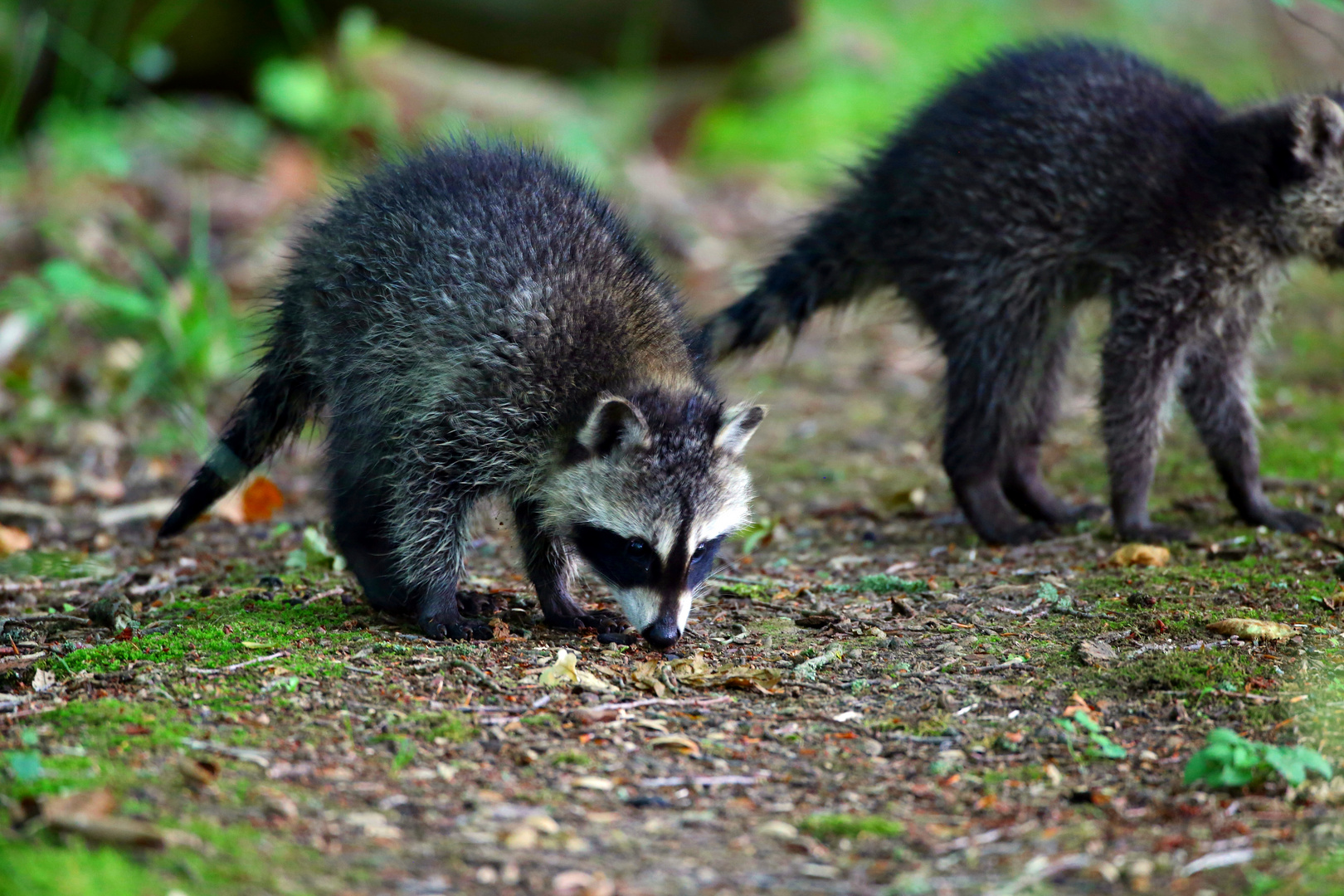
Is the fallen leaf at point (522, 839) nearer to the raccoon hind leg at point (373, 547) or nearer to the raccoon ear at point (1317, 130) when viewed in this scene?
the raccoon hind leg at point (373, 547)

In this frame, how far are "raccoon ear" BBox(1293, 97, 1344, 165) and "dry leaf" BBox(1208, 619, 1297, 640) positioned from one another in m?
2.48

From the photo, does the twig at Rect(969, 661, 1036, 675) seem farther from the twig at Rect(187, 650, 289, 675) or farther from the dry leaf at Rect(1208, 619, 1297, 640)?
the twig at Rect(187, 650, 289, 675)

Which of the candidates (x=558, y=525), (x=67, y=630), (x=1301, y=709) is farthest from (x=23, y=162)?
(x=1301, y=709)

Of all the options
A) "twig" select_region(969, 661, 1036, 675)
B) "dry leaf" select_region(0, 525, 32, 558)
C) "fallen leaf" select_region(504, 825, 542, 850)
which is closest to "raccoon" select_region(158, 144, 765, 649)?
"twig" select_region(969, 661, 1036, 675)

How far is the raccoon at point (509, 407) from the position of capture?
473 centimetres

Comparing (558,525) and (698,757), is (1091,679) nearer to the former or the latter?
(698,757)

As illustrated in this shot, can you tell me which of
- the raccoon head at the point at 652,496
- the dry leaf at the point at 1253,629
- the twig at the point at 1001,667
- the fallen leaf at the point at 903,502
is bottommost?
the twig at the point at 1001,667

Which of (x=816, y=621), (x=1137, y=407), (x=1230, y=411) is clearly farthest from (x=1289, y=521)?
(x=816, y=621)

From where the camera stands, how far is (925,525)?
22.0ft

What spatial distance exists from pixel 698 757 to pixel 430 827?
0.86 m

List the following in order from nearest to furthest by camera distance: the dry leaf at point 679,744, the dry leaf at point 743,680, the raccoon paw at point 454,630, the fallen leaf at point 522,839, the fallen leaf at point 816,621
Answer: the fallen leaf at point 522,839 < the dry leaf at point 679,744 < the dry leaf at point 743,680 < the raccoon paw at point 454,630 < the fallen leaf at point 816,621

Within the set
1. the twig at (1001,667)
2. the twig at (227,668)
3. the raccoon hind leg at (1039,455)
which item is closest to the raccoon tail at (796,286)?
the raccoon hind leg at (1039,455)

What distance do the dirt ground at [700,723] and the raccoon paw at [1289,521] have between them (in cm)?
20

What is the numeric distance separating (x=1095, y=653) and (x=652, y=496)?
162 cm
